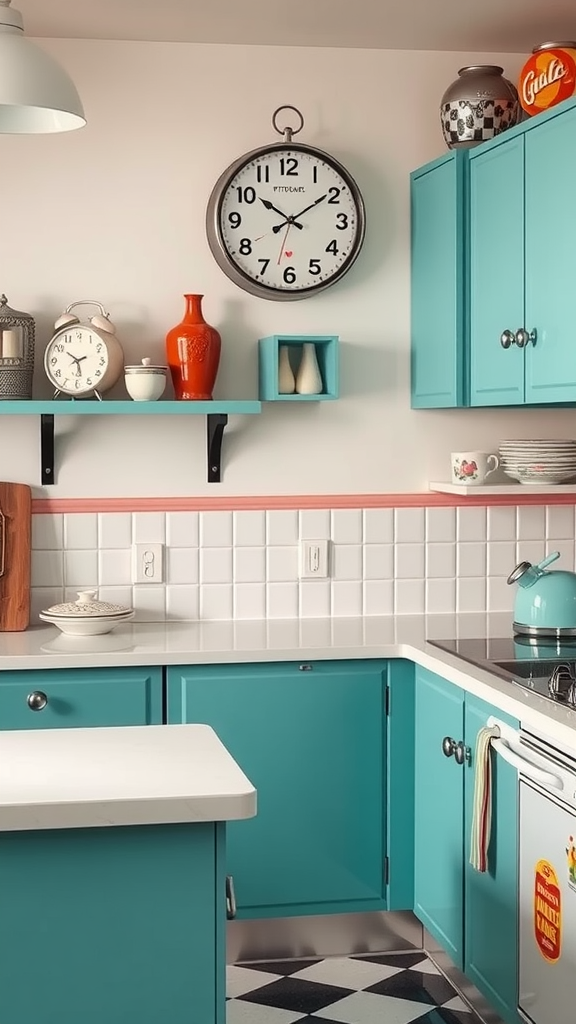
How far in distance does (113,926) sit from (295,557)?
2176 millimetres

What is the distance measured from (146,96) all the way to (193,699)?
171 centimetres

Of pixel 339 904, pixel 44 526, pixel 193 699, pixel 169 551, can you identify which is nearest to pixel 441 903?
pixel 339 904

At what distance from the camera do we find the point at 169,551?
384 centimetres

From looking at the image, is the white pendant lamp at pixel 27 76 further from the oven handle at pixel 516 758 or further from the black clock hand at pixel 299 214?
the black clock hand at pixel 299 214

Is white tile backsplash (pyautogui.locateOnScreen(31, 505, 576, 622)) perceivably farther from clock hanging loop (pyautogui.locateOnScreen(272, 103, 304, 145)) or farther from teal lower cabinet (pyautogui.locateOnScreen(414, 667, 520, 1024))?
clock hanging loop (pyautogui.locateOnScreen(272, 103, 304, 145))

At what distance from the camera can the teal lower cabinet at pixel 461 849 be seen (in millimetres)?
2760

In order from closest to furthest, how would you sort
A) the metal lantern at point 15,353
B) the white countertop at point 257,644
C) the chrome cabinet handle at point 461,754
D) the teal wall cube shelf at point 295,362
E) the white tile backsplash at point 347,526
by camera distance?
the chrome cabinet handle at point 461,754 → the white countertop at point 257,644 → the metal lantern at point 15,353 → the teal wall cube shelf at point 295,362 → the white tile backsplash at point 347,526

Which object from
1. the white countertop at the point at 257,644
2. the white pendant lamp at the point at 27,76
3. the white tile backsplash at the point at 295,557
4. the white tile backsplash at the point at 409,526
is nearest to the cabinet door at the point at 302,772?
the white countertop at the point at 257,644

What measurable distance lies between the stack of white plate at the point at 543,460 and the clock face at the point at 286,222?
0.73m

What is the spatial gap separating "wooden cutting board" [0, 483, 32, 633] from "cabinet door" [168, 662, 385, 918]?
0.57 meters

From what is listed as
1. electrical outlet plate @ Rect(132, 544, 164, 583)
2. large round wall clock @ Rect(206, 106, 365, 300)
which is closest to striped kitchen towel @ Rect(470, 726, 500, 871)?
electrical outlet plate @ Rect(132, 544, 164, 583)

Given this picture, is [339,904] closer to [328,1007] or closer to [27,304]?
[328,1007]

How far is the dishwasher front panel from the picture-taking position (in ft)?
7.92

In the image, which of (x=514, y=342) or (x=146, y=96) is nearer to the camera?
(x=514, y=342)
